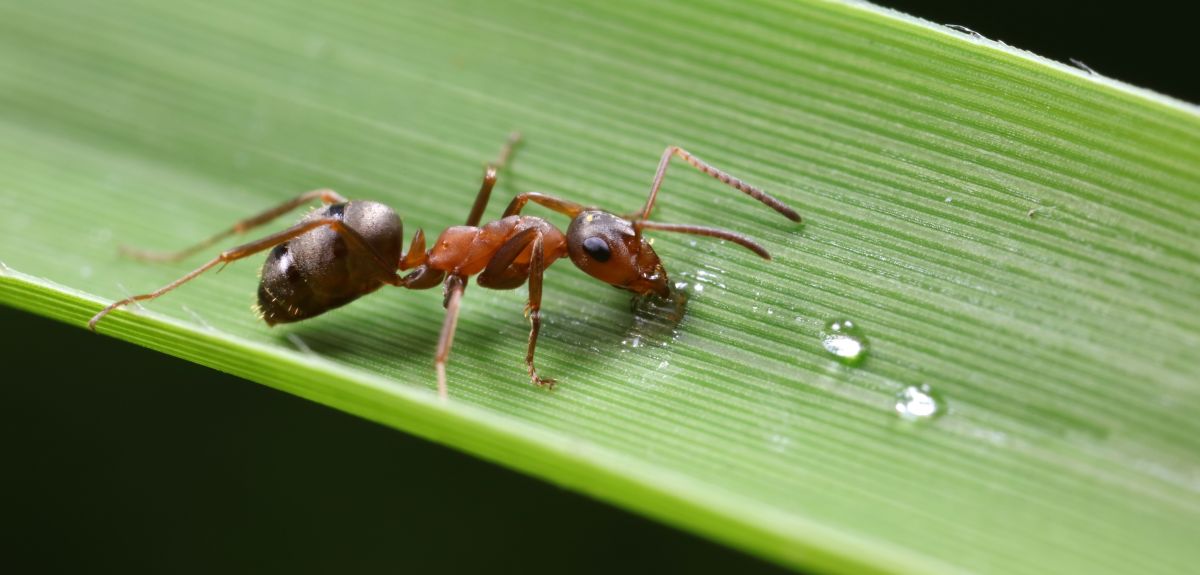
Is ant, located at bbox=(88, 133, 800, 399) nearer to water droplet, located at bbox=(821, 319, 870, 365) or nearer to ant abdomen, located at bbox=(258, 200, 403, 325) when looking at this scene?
ant abdomen, located at bbox=(258, 200, 403, 325)

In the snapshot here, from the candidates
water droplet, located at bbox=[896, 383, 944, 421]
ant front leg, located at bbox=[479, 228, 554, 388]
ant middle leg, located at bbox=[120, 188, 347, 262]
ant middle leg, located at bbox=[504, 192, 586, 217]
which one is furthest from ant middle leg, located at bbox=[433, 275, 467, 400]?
water droplet, located at bbox=[896, 383, 944, 421]

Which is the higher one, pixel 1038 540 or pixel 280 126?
pixel 280 126

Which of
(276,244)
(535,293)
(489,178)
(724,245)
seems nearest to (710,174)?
(724,245)

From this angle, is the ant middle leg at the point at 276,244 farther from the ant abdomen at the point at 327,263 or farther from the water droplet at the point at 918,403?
the water droplet at the point at 918,403

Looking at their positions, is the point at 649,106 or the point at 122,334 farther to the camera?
the point at 649,106

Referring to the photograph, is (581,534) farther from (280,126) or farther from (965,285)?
(280,126)

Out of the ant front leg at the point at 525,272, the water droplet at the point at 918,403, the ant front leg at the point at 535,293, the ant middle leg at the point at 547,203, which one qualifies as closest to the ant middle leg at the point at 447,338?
the ant front leg at the point at 525,272

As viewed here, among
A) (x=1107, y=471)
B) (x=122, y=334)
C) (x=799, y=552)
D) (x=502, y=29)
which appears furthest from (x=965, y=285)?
(x=122, y=334)
